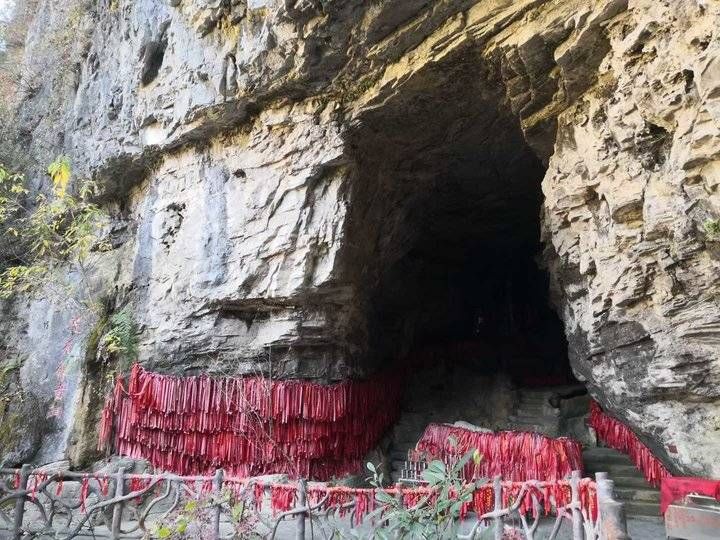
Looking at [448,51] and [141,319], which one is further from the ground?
[448,51]

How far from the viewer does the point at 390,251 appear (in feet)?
28.9

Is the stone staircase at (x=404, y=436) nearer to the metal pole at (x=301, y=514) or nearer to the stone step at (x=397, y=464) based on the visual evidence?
the stone step at (x=397, y=464)

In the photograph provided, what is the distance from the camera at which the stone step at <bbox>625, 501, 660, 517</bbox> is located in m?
6.66

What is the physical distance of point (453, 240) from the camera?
11.1m

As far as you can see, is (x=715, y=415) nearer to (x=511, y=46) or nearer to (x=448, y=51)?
(x=511, y=46)

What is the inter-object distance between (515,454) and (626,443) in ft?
7.84

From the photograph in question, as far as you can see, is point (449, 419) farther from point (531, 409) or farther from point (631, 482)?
point (631, 482)

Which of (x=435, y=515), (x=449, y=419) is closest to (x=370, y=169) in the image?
(x=435, y=515)

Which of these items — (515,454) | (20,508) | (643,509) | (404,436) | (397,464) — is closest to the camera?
(20,508)

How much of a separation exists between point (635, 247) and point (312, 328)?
4.31m

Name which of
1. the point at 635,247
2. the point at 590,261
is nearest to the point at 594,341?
the point at 590,261

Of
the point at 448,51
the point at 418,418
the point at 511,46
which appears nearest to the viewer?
the point at 511,46

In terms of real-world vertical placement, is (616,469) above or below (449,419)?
below

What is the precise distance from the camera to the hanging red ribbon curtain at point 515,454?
22.0ft
